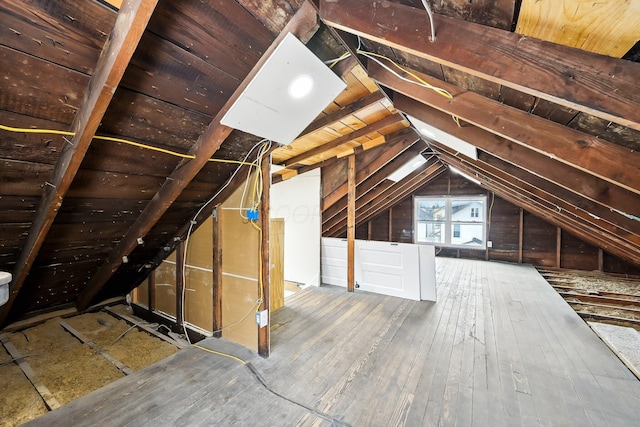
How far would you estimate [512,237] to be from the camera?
19.2 ft

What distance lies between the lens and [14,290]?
207 centimetres

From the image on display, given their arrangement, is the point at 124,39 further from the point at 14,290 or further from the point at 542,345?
the point at 542,345

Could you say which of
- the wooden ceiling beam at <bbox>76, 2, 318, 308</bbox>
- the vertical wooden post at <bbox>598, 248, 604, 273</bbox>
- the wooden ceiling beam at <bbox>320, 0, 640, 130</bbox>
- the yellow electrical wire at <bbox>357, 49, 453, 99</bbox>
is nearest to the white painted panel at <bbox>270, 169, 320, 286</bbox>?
the wooden ceiling beam at <bbox>76, 2, 318, 308</bbox>

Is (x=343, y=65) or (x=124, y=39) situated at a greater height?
(x=343, y=65)

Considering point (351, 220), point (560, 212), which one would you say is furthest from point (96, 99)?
point (560, 212)

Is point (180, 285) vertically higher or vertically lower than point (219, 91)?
lower

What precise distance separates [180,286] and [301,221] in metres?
2.17

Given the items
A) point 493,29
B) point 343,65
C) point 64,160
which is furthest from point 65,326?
point 493,29

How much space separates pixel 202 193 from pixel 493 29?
224 centimetres

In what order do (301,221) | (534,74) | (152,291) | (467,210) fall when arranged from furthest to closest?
(467,210) → (301,221) → (152,291) → (534,74)

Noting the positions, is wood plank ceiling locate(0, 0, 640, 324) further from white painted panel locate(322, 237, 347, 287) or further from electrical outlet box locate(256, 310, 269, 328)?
white painted panel locate(322, 237, 347, 287)

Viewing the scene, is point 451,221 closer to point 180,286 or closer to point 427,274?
point 427,274

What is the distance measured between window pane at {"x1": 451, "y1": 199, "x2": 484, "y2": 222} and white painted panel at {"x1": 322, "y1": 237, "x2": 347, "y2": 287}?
377 cm

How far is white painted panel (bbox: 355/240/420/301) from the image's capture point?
371 centimetres
